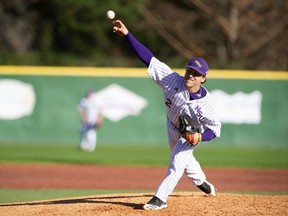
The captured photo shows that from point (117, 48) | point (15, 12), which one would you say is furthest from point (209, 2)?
point (15, 12)

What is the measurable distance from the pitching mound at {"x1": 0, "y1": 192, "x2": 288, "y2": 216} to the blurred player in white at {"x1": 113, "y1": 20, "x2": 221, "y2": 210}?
0.27m

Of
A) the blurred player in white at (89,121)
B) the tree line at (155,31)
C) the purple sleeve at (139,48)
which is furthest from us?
the tree line at (155,31)

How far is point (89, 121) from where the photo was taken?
18.2 m

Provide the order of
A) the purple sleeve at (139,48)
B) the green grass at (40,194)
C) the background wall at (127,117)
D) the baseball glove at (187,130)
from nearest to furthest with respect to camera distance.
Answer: the baseball glove at (187,130)
the purple sleeve at (139,48)
the green grass at (40,194)
the background wall at (127,117)

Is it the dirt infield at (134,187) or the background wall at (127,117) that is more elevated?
the background wall at (127,117)

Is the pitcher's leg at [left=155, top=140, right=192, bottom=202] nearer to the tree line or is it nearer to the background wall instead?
the background wall

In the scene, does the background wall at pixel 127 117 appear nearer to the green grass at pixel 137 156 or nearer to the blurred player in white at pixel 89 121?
the green grass at pixel 137 156

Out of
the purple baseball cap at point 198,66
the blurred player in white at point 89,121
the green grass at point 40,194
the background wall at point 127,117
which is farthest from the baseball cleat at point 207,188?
the background wall at point 127,117

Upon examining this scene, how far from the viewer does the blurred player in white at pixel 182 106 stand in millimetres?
6848

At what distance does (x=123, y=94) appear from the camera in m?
20.0

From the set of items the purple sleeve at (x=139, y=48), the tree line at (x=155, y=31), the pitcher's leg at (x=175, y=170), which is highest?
the tree line at (x=155, y=31)

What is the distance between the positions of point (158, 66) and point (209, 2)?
20.4 metres

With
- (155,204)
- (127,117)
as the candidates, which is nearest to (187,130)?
(155,204)

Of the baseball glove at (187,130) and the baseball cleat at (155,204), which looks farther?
the baseball cleat at (155,204)
